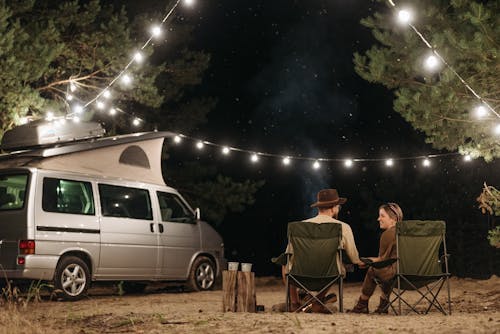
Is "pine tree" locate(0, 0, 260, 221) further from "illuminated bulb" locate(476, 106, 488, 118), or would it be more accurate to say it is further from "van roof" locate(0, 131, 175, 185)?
"illuminated bulb" locate(476, 106, 488, 118)

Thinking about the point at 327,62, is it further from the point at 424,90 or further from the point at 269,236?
the point at 424,90

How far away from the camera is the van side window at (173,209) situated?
10.0 m

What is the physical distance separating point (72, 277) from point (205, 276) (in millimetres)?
2539

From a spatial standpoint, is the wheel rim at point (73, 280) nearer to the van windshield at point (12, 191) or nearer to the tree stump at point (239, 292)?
the van windshield at point (12, 191)

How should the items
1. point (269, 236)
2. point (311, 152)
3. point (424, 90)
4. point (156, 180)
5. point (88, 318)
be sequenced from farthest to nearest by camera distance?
1. point (311, 152)
2. point (269, 236)
3. point (156, 180)
4. point (424, 90)
5. point (88, 318)

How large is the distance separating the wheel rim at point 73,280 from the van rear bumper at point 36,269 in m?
0.22

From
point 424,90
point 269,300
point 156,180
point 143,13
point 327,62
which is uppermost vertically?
point 327,62

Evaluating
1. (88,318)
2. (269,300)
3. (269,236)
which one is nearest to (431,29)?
(269,300)

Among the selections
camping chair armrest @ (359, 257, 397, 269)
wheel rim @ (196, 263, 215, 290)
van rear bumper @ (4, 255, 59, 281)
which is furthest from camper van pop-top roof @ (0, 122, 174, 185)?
camping chair armrest @ (359, 257, 397, 269)

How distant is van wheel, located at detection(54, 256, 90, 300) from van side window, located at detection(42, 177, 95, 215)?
59 centimetres

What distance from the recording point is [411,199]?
19.2m

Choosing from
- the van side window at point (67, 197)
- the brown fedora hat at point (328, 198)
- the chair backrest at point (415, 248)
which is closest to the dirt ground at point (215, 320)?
the chair backrest at point (415, 248)

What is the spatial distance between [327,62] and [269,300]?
28262 millimetres

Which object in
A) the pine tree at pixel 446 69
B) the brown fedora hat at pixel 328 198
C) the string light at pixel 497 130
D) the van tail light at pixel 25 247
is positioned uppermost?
the pine tree at pixel 446 69
